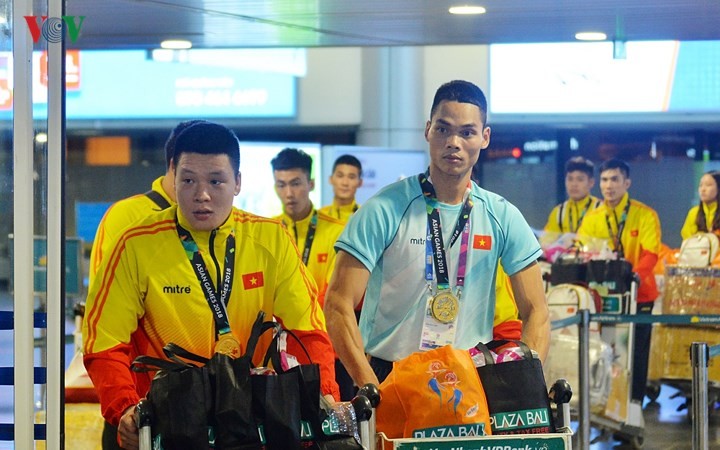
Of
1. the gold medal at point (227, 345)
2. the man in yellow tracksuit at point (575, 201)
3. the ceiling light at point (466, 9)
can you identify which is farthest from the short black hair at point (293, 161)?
the gold medal at point (227, 345)

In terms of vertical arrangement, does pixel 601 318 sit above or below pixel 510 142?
below

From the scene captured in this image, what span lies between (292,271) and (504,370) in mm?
848

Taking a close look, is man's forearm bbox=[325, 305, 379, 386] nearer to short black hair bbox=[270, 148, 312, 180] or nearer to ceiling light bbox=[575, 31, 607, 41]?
short black hair bbox=[270, 148, 312, 180]

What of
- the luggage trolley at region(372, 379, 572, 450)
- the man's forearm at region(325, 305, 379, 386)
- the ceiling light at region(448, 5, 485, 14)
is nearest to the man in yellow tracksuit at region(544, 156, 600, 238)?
the ceiling light at region(448, 5, 485, 14)

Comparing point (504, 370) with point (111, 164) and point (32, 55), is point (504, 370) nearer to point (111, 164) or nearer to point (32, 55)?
point (32, 55)

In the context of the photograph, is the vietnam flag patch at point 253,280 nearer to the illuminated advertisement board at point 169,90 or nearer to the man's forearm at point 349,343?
the man's forearm at point 349,343

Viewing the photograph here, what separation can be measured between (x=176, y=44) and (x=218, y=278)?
5578 millimetres

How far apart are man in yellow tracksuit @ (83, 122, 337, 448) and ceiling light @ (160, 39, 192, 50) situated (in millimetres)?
5111

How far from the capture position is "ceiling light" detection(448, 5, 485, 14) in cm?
757

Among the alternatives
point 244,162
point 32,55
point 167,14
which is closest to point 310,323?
point 32,55

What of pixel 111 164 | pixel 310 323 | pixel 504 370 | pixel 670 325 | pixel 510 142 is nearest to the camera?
pixel 504 370

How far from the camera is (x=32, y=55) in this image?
4.28 m

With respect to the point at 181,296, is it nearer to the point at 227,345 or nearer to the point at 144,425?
the point at 227,345

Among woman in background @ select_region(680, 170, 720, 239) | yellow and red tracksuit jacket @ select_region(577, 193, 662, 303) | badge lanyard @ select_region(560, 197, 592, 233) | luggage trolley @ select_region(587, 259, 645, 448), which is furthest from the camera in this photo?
badge lanyard @ select_region(560, 197, 592, 233)
